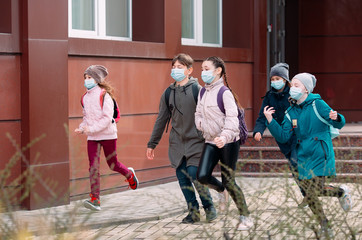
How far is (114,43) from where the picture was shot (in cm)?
1051

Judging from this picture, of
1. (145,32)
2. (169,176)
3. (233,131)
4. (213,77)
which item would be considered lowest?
(169,176)

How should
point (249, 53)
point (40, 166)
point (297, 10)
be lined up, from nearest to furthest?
point (40, 166) → point (249, 53) → point (297, 10)

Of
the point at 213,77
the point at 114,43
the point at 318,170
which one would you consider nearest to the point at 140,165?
the point at 114,43

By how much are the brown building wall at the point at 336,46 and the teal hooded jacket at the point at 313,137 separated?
1002 cm

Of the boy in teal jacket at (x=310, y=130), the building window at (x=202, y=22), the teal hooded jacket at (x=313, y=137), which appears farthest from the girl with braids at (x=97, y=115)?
the building window at (x=202, y=22)

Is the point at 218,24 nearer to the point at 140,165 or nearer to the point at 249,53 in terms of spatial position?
the point at 249,53

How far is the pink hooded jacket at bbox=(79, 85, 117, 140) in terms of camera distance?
8.66 meters

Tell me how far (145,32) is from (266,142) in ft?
8.95

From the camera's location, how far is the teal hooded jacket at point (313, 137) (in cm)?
689

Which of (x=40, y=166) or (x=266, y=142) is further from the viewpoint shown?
(x=266, y=142)

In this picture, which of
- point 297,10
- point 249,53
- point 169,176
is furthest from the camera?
point 297,10

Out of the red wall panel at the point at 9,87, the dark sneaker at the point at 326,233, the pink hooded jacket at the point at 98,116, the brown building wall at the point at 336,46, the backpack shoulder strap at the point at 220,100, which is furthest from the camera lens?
the brown building wall at the point at 336,46

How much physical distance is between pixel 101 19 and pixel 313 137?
4.99 meters

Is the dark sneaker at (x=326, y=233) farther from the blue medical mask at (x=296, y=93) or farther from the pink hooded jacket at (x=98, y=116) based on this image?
the pink hooded jacket at (x=98, y=116)
